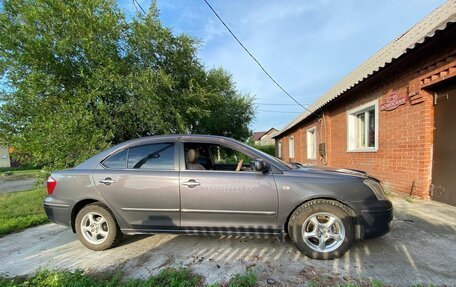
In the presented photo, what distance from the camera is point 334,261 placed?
294 centimetres

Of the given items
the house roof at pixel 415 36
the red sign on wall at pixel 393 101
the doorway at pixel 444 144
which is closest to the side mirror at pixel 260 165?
the house roof at pixel 415 36

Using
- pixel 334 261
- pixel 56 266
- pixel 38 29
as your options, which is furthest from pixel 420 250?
pixel 38 29

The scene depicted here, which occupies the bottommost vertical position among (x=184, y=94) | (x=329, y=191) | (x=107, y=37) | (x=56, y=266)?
(x=56, y=266)

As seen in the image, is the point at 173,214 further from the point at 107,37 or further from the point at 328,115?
the point at 328,115

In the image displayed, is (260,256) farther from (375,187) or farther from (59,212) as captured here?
(59,212)

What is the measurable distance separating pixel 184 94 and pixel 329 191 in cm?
801

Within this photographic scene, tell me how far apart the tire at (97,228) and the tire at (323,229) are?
7.90 ft

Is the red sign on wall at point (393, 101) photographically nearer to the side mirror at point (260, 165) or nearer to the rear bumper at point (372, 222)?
the rear bumper at point (372, 222)

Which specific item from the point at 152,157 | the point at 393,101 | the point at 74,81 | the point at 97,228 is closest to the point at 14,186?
the point at 74,81

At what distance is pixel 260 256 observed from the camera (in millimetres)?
3109

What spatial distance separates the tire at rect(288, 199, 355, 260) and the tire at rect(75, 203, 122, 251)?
2409mm

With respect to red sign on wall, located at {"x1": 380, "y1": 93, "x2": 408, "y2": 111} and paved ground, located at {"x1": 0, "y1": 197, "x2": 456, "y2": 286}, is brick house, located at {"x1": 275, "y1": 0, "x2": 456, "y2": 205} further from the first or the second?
paved ground, located at {"x1": 0, "y1": 197, "x2": 456, "y2": 286}

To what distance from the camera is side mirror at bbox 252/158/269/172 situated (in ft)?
10.3

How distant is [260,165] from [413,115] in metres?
4.49
